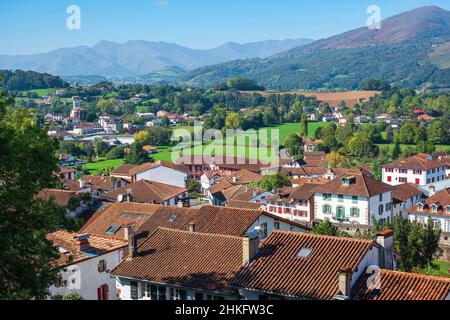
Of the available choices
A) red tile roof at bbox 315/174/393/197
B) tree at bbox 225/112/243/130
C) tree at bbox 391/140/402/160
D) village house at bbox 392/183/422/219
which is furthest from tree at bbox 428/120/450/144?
red tile roof at bbox 315/174/393/197

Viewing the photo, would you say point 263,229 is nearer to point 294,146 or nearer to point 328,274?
point 328,274

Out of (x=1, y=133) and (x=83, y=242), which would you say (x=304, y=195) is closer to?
(x=83, y=242)

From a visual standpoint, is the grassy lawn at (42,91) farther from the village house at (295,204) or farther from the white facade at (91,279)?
the white facade at (91,279)

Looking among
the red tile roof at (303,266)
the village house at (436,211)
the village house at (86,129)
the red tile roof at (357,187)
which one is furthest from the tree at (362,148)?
the red tile roof at (303,266)

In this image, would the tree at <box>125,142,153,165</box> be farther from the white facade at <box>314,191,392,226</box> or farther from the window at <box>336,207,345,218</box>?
the window at <box>336,207,345,218</box>

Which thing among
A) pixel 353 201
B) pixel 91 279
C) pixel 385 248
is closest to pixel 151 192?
pixel 353 201

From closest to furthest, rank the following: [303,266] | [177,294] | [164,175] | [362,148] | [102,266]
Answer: [303,266]
[177,294]
[102,266]
[164,175]
[362,148]
